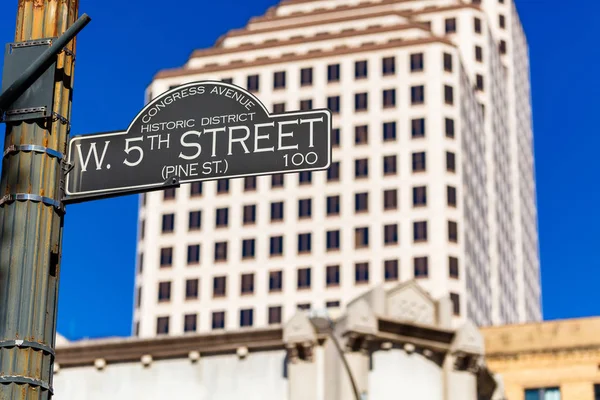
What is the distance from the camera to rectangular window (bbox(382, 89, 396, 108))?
113 metres

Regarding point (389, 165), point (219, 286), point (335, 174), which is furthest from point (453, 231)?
point (219, 286)

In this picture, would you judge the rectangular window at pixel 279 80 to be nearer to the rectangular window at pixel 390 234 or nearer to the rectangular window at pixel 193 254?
the rectangular window at pixel 193 254

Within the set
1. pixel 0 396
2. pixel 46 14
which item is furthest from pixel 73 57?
pixel 0 396

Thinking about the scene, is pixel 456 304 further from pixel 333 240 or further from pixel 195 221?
pixel 195 221

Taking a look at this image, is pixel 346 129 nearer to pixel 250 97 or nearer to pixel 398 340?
pixel 398 340

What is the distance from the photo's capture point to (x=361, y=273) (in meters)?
107

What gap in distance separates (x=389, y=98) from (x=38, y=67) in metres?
106

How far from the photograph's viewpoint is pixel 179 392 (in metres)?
42.8

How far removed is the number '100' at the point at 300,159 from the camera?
7.78 meters

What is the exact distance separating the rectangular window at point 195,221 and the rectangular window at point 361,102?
1596cm

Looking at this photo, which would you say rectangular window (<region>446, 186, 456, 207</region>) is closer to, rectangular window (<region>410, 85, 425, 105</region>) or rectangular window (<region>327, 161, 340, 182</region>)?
rectangular window (<region>410, 85, 425, 105</region>)

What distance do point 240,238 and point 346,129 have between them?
1275 centimetres

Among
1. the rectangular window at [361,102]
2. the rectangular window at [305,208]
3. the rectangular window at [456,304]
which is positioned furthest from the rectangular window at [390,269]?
the rectangular window at [361,102]

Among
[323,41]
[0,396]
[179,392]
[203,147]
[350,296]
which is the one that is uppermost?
[323,41]
